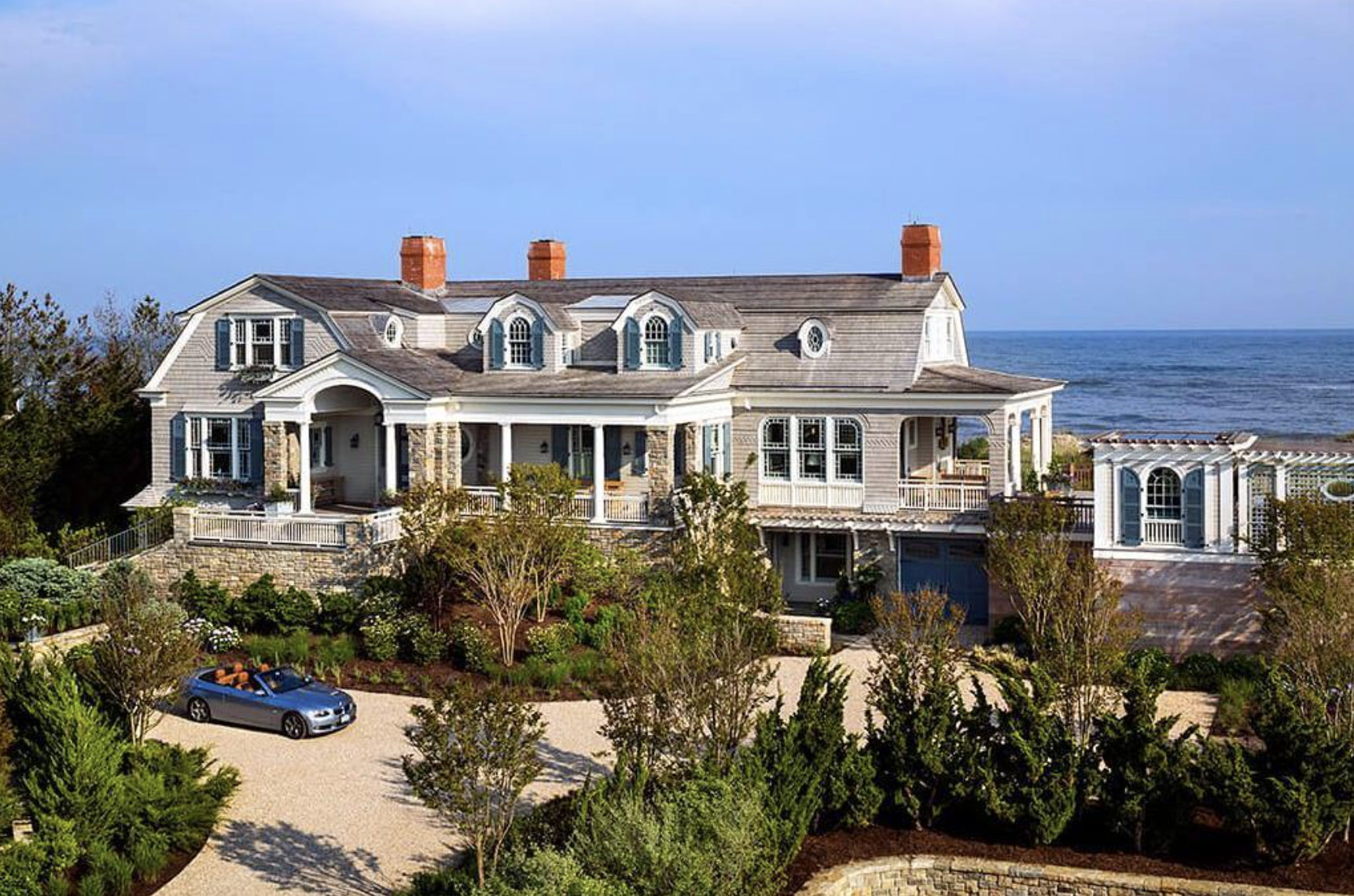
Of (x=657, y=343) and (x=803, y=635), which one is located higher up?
(x=657, y=343)

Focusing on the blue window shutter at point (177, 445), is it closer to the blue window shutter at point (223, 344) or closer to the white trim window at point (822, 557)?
the blue window shutter at point (223, 344)

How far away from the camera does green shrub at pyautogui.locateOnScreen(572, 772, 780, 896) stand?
689 inches

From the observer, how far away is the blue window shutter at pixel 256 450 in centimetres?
3944

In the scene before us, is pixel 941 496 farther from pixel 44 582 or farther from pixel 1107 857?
pixel 44 582

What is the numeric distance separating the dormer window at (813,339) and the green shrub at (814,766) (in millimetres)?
16770

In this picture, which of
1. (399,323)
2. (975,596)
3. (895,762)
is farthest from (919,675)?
(399,323)

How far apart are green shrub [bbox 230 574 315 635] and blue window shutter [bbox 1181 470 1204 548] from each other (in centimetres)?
1720

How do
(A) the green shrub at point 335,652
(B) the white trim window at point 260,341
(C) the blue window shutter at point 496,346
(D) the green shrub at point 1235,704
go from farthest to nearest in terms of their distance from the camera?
(B) the white trim window at point 260,341
(C) the blue window shutter at point 496,346
(A) the green shrub at point 335,652
(D) the green shrub at point 1235,704

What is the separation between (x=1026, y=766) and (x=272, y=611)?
17.8 meters

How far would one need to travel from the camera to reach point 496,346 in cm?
3912

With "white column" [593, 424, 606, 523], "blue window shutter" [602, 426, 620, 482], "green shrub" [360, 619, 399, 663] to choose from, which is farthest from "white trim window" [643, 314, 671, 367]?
"green shrub" [360, 619, 399, 663]

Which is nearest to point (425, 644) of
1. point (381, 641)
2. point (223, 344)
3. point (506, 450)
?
point (381, 641)

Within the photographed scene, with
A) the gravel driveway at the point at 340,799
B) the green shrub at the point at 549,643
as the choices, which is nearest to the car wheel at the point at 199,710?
the gravel driveway at the point at 340,799

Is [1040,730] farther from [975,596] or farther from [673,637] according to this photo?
[975,596]
